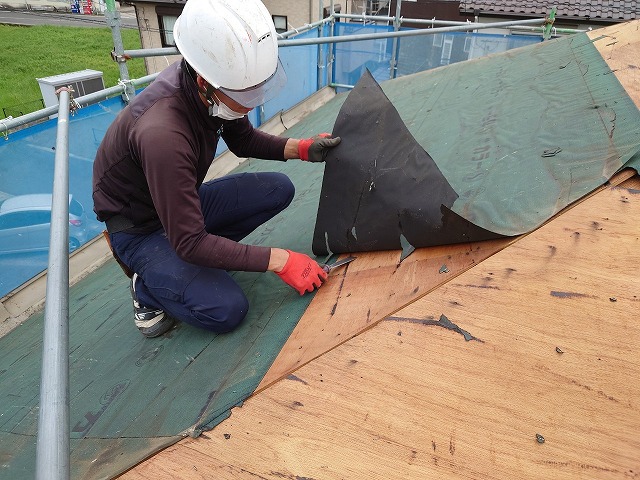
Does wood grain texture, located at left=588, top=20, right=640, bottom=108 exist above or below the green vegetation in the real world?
above

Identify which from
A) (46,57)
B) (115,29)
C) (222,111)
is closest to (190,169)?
(222,111)

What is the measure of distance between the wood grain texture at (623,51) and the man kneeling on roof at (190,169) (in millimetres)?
1551

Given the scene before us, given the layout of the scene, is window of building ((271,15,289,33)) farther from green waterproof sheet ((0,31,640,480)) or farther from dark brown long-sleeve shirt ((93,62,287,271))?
dark brown long-sleeve shirt ((93,62,287,271))

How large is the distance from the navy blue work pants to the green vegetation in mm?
13338

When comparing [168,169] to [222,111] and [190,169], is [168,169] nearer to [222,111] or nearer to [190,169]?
[190,169]

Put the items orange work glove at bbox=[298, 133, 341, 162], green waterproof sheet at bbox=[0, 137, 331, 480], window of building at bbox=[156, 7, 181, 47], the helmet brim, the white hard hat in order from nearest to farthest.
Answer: green waterproof sheet at bbox=[0, 137, 331, 480], the white hard hat, the helmet brim, orange work glove at bbox=[298, 133, 341, 162], window of building at bbox=[156, 7, 181, 47]

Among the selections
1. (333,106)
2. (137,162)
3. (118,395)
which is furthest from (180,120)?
(333,106)

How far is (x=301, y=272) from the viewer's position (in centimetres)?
170

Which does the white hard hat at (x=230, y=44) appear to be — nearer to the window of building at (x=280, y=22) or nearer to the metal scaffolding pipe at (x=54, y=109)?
the metal scaffolding pipe at (x=54, y=109)

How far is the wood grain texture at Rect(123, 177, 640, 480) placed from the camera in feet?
2.88

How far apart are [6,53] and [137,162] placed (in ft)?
78.8

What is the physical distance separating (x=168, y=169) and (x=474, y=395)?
120 cm

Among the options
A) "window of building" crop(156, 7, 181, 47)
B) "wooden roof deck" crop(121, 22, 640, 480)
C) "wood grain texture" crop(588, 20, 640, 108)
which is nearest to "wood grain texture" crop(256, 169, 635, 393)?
"wooden roof deck" crop(121, 22, 640, 480)

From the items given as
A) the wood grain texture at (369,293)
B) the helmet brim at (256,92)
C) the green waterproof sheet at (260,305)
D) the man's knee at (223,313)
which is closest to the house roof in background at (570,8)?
the green waterproof sheet at (260,305)
